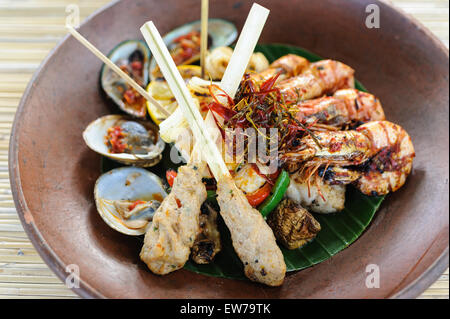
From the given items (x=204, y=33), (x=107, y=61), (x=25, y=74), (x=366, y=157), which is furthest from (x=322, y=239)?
(x=25, y=74)

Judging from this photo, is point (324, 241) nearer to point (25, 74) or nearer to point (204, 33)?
point (204, 33)

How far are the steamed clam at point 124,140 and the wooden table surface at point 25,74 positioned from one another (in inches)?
40.0

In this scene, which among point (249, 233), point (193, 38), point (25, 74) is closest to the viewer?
point (249, 233)

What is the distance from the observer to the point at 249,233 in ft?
9.26

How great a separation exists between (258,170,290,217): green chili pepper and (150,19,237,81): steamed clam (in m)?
1.72

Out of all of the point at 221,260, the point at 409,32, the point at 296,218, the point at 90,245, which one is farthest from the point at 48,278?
the point at 409,32

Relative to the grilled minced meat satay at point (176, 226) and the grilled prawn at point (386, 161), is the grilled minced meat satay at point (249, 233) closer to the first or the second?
the grilled minced meat satay at point (176, 226)

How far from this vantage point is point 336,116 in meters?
3.63

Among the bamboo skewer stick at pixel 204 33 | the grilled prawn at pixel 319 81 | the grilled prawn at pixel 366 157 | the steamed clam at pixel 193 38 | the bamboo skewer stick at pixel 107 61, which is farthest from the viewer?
the steamed clam at pixel 193 38

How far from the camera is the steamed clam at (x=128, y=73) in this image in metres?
3.88

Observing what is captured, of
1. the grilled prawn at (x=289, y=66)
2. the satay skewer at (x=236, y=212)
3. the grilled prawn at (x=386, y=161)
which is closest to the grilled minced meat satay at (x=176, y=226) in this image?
the satay skewer at (x=236, y=212)

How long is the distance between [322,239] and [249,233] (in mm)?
808

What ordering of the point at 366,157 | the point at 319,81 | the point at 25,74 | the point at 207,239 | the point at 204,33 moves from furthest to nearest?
the point at 25,74 < the point at 319,81 < the point at 204,33 < the point at 366,157 < the point at 207,239

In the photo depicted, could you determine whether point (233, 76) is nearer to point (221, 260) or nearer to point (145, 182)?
point (145, 182)
